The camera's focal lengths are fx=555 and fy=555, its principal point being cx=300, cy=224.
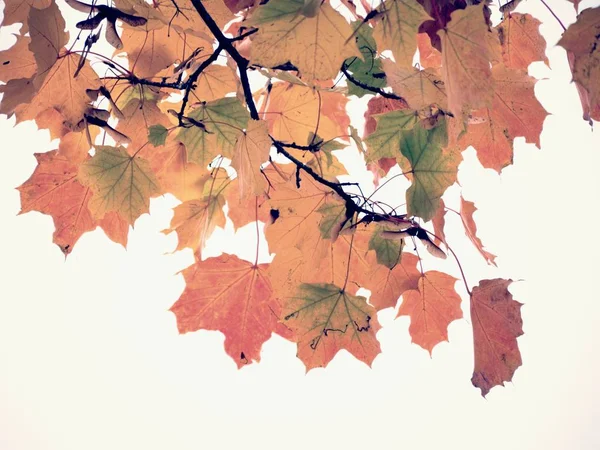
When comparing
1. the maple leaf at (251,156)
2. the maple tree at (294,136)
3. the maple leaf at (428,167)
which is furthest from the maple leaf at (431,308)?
the maple leaf at (251,156)

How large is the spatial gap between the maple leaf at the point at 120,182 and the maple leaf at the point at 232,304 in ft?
0.56

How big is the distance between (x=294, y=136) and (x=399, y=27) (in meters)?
0.41

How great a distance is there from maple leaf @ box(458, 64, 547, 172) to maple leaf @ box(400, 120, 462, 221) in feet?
0.44

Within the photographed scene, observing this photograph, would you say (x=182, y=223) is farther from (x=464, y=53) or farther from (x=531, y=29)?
(x=531, y=29)

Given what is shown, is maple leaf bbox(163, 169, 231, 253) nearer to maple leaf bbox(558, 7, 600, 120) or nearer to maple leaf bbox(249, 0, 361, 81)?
maple leaf bbox(249, 0, 361, 81)

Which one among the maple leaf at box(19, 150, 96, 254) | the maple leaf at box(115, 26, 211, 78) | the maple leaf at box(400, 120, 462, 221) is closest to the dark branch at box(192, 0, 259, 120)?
the maple leaf at box(115, 26, 211, 78)

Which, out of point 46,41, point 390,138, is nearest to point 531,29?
point 390,138

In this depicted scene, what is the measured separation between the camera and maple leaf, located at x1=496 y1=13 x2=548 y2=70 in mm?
870

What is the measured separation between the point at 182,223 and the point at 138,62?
9.8 inches

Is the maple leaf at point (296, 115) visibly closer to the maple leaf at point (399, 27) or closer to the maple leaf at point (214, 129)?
the maple leaf at point (214, 129)

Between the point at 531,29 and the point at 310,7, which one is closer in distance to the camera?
the point at 310,7

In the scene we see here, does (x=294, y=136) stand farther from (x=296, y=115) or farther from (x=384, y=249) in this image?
(x=384, y=249)

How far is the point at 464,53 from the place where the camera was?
0.60 m

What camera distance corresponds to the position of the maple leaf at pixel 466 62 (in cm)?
59
